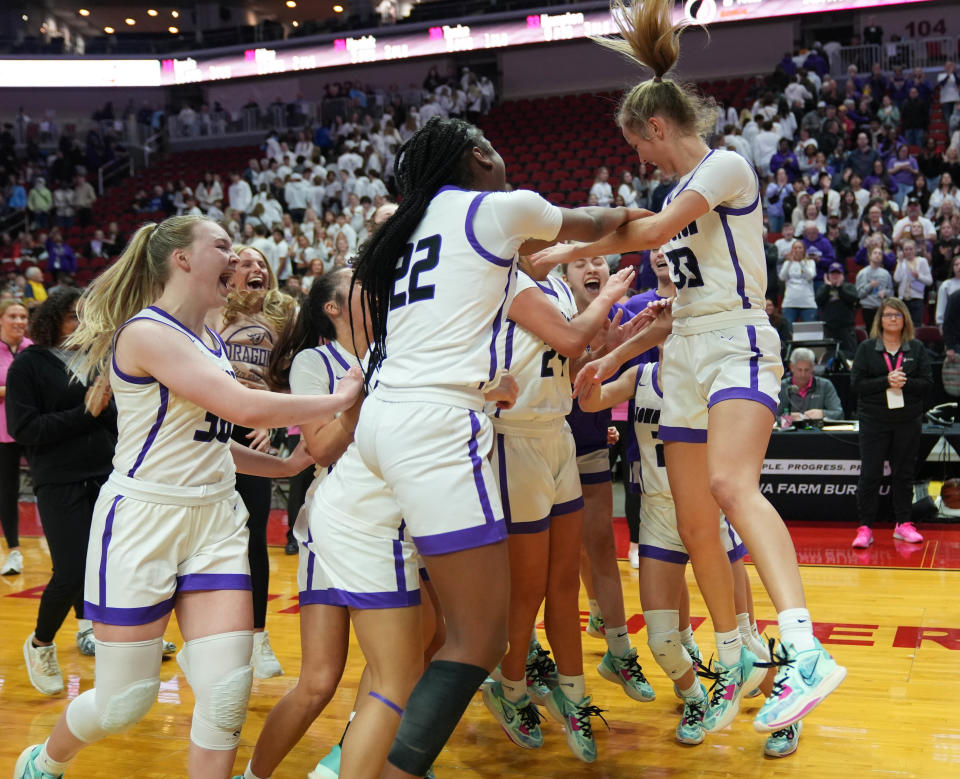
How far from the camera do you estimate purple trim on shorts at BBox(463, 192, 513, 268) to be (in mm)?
2568

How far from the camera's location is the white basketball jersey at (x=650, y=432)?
165 inches

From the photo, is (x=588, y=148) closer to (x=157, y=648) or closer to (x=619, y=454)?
(x=619, y=454)

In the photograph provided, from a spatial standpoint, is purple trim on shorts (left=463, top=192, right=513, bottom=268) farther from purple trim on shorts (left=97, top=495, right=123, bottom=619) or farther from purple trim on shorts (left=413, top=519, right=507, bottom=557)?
purple trim on shorts (left=97, top=495, right=123, bottom=619)

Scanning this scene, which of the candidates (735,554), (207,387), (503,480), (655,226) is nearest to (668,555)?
(735,554)

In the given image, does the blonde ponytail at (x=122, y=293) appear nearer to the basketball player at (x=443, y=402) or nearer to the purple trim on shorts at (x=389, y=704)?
the basketball player at (x=443, y=402)

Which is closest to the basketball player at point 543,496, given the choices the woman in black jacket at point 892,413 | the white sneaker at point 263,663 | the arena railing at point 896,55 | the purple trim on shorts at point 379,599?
the purple trim on shorts at point 379,599

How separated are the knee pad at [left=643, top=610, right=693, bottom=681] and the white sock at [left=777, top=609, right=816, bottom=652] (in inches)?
37.8

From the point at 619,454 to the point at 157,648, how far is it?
22.1 ft

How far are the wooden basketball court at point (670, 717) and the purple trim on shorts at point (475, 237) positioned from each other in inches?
78.9

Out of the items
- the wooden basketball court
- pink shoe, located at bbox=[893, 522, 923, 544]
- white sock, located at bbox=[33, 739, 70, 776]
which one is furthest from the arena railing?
white sock, located at bbox=[33, 739, 70, 776]

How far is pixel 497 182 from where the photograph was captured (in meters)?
2.84

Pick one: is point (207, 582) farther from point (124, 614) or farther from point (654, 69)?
point (654, 69)

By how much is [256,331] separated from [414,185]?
2368 millimetres

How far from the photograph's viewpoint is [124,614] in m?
2.95
